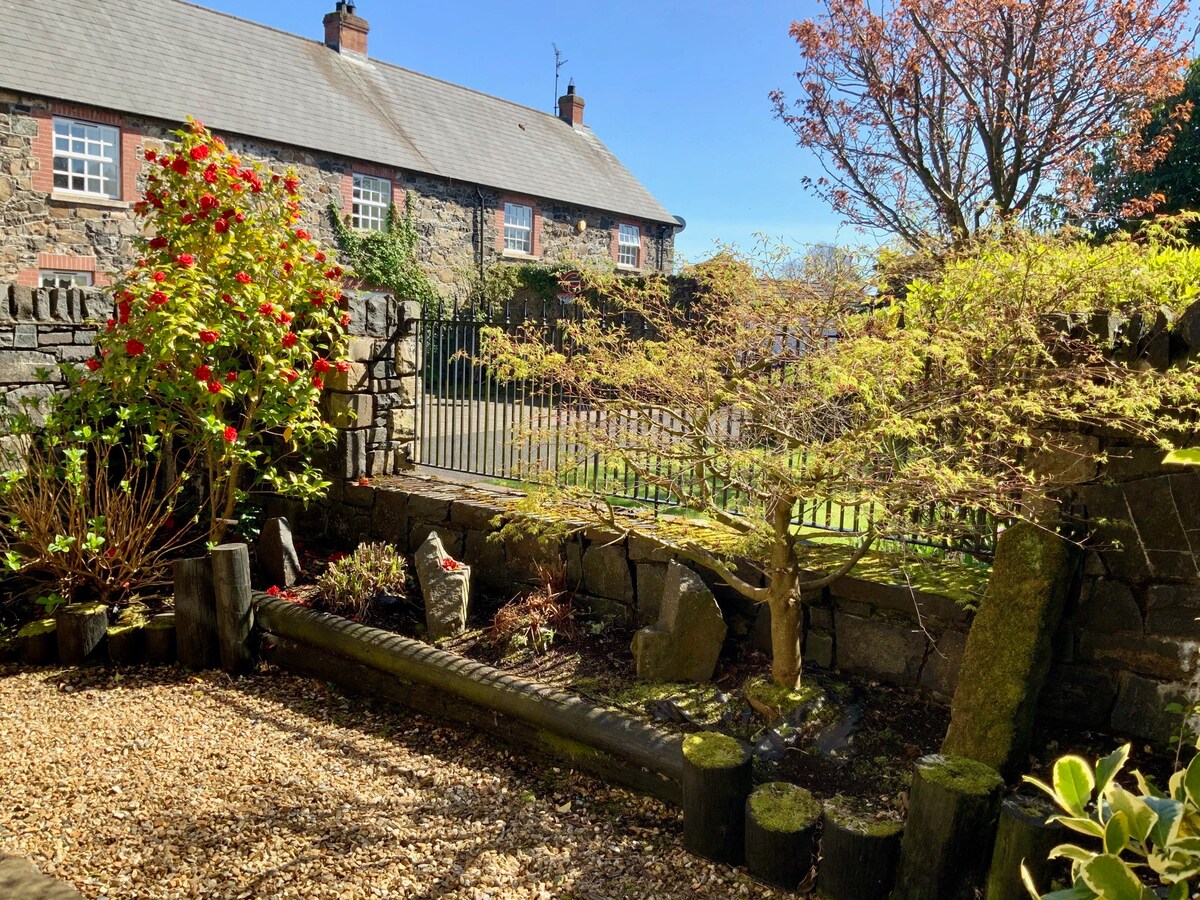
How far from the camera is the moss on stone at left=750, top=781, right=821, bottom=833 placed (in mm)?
2988

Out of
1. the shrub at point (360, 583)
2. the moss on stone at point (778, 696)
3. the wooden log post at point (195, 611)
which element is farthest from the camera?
the shrub at point (360, 583)

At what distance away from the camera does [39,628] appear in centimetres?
520

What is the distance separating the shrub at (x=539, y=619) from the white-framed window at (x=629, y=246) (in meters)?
19.7

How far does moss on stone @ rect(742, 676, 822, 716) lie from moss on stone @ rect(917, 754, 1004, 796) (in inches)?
39.8

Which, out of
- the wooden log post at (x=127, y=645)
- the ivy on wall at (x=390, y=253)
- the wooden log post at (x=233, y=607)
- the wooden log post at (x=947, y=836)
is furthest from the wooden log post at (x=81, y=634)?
the ivy on wall at (x=390, y=253)

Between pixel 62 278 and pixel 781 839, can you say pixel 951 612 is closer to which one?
pixel 781 839

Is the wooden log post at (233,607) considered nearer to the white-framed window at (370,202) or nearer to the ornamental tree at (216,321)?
the ornamental tree at (216,321)

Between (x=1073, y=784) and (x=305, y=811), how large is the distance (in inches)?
113

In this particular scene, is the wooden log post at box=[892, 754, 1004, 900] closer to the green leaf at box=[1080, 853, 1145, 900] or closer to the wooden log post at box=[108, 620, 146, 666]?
the green leaf at box=[1080, 853, 1145, 900]

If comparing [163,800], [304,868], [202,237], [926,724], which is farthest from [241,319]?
[926,724]

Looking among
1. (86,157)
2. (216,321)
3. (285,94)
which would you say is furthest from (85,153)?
(216,321)

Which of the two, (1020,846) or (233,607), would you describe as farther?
(233,607)

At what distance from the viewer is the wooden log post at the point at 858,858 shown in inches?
111

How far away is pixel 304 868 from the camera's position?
10.1 feet
